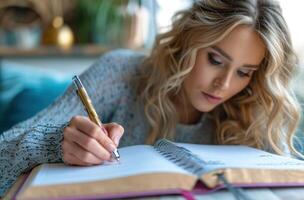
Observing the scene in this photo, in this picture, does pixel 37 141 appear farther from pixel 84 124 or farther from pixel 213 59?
pixel 213 59

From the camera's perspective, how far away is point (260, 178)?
2.25ft

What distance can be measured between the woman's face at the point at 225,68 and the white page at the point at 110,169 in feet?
1.20

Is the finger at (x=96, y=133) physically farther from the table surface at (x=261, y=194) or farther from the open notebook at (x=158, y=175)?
the table surface at (x=261, y=194)

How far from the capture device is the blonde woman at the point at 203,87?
42.5 inches

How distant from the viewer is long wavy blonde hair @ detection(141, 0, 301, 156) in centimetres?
110

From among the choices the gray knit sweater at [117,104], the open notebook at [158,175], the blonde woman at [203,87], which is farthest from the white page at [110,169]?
the gray knit sweater at [117,104]

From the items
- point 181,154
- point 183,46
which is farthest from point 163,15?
point 181,154

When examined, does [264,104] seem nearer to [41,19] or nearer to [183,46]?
[183,46]

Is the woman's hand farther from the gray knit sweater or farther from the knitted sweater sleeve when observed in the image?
the gray knit sweater

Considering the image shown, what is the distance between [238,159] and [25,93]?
3.30ft

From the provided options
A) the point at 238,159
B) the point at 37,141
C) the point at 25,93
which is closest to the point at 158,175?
the point at 238,159

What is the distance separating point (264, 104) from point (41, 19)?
156 cm

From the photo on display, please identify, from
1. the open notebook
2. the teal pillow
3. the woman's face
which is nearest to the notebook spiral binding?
the open notebook

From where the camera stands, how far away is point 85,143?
0.76m
